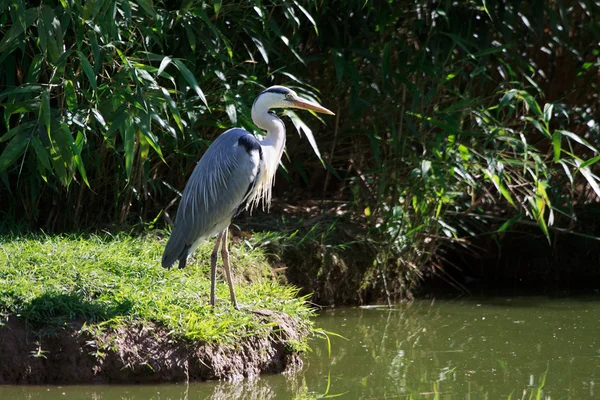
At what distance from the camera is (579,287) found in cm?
738

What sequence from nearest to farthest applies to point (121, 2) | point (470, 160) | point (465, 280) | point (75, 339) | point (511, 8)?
point (75, 339) → point (121, 2) → point (470, 160) → point (511, 8) → point (465, 280)

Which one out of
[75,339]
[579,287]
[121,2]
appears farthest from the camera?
[579,287]

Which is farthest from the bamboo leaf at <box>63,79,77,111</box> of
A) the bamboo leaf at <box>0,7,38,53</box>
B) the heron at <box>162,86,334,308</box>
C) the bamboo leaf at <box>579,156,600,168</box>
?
the bamboo leaf at <box>579,156,600,168</box>

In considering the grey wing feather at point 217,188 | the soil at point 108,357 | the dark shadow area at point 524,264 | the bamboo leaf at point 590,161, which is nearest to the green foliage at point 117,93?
the grey wing feather at point 217,188

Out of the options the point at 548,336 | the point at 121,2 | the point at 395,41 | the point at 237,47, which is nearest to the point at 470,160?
the point at 395,41

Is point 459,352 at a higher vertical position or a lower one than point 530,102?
lower

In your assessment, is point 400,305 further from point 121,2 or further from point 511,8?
point 121,2

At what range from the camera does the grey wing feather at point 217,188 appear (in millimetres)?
5094

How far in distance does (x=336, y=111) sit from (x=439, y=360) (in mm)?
2444

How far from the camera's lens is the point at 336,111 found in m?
6.95

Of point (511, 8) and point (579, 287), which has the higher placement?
point (511, 8)

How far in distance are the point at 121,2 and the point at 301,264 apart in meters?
2.36

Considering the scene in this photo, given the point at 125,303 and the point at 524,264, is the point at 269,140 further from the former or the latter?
the point at 524,264

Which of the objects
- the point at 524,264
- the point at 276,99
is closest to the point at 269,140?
the point at 276,99
